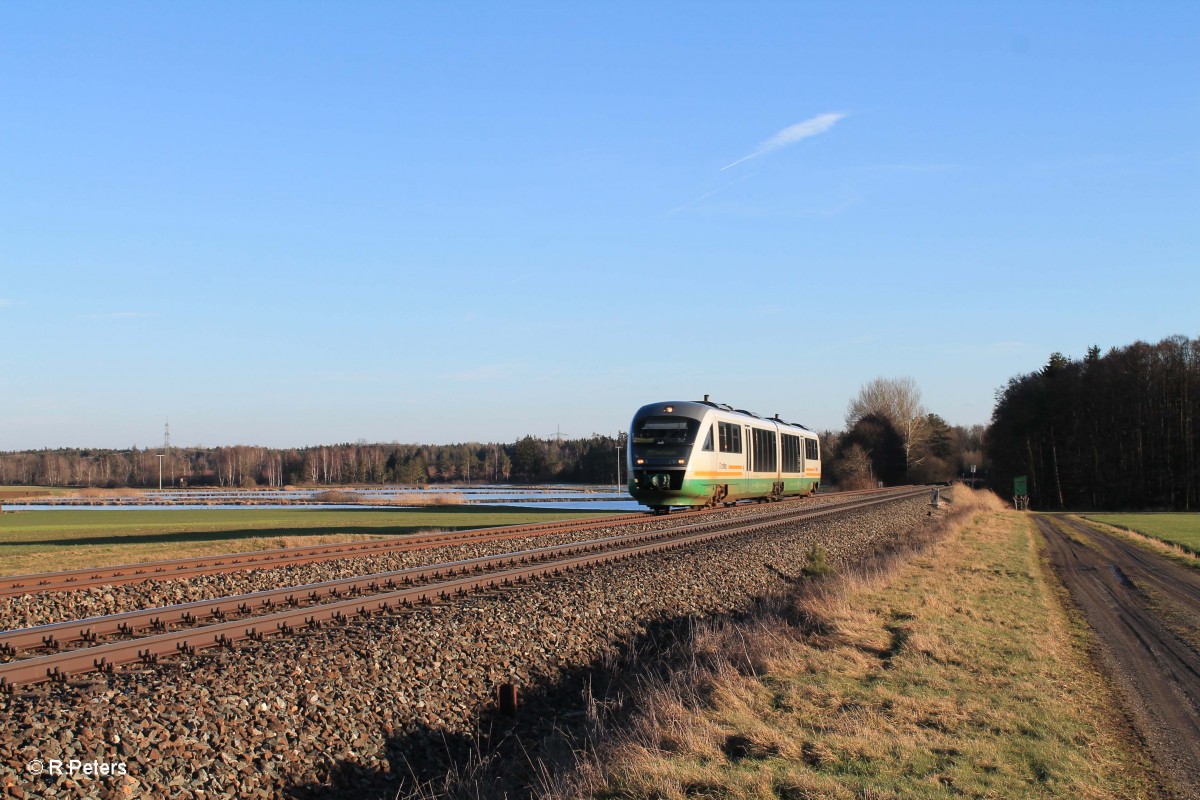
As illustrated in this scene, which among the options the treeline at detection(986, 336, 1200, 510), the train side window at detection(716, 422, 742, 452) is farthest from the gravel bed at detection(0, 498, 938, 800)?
the treeline at detection(986, 336, 1200, 510)

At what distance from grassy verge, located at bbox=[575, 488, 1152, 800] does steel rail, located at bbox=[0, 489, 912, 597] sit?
8783mm

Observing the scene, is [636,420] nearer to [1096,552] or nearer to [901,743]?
[1096,552]

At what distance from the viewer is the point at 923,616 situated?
13.8 metres

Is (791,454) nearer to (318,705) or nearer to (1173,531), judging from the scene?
(1173,531)

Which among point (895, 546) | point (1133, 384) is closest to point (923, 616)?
point (895, 546)

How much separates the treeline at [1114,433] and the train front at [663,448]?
58411mm

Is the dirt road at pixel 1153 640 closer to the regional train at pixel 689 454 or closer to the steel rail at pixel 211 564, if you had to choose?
the regional train at pixel 689 454

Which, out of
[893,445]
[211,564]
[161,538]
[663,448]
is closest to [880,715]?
[211,564]

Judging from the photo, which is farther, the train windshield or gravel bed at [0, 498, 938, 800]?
the train windshield

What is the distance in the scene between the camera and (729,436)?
1373 inches

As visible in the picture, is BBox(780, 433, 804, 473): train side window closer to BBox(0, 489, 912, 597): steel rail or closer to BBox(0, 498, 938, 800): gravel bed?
BBox(0, 489, 912, 597): steel rail

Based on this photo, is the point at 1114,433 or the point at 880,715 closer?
the point at 880,715

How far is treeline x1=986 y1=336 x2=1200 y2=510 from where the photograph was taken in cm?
7500

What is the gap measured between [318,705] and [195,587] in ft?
24.0
